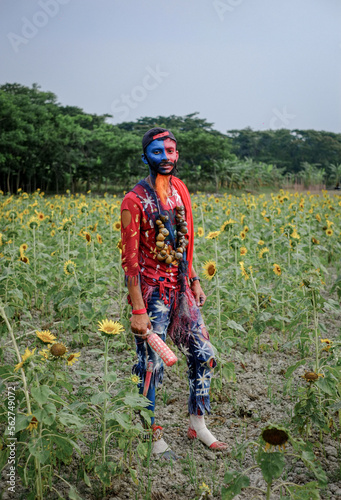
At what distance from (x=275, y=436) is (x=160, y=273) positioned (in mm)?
1029

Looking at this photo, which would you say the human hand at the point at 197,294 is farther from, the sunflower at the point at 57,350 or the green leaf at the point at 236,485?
the green leaf at the point at 236,485

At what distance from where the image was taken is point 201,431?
2535 mm

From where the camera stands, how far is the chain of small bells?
2.34 m

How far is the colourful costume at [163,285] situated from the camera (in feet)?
7.60

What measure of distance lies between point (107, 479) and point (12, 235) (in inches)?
124

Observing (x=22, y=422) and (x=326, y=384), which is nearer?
(x=22, y=422)

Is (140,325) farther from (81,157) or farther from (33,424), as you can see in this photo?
(81,157)

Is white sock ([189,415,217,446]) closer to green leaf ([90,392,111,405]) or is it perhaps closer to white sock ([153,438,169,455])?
white sock ([153,438,169,455])

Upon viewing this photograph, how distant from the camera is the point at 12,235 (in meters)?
4.62

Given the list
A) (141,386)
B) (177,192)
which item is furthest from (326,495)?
(177,192)

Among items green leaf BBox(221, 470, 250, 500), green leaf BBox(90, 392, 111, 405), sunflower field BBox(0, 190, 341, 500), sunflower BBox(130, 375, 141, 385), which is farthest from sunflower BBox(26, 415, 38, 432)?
green leaf BBox(221, 470, 250, 500)

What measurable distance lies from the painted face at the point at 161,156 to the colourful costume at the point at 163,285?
0.11m

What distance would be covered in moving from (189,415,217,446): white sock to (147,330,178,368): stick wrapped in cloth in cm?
55

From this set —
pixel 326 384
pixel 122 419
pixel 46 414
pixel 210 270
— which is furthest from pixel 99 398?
pixel 210 270
